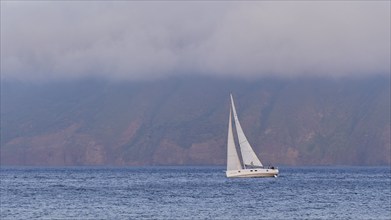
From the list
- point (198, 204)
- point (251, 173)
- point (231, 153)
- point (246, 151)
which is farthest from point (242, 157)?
point (198, 204)

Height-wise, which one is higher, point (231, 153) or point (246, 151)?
point (246, 151)

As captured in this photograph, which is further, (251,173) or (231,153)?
(251,173)

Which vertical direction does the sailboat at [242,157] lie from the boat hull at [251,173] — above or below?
above

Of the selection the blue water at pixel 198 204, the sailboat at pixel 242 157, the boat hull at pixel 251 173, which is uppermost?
the sailboat at pixel 242 157

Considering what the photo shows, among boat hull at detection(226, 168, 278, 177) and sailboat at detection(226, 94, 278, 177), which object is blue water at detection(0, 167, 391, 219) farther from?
boat hull at detection(226, 168, 278, 177)

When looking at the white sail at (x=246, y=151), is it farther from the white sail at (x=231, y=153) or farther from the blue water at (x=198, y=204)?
the blue water at (x=198, y=204)

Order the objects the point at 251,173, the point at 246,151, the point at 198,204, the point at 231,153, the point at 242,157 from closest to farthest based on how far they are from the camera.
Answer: the point at 198,204 → the point at 246,151 → the point at 231,153 → the point at 242,157 → the point at 251,173

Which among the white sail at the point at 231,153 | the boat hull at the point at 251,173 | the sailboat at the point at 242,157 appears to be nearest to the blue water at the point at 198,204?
the white sail at the point at 231,153

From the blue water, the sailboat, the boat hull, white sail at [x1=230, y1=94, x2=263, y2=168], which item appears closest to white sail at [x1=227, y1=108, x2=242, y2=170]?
the sailboat

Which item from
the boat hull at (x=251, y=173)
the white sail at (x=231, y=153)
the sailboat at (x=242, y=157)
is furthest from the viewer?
the boat hull at (x=251, y=173)

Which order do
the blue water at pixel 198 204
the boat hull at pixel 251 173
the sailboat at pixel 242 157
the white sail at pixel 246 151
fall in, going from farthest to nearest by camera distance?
the boat hull at pixel 251 173 < the white sail at pixel 246 151 < the sailboat at pixel 242 157 < the blue water at pixel 198 204

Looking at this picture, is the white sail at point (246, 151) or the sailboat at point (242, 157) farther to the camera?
the white sail at point (246, 151)

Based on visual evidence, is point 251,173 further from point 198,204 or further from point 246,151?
point 198,204

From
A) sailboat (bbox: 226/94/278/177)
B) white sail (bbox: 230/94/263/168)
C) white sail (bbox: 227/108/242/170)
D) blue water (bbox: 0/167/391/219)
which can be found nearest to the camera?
blue water (bbox: 0/167/391/219)
